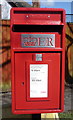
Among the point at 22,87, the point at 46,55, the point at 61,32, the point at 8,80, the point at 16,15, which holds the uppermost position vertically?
the point at 16,15

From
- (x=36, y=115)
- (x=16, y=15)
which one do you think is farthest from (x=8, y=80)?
(x=16, y=15)

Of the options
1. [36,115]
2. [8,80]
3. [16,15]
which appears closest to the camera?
[16,15]

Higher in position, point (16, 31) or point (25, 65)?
point (16, 31)

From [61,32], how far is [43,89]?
31.6 inches

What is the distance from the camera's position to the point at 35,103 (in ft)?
10.8

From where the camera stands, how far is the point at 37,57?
126 inches

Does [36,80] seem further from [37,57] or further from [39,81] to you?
[37,57]

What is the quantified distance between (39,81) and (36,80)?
0.04 m

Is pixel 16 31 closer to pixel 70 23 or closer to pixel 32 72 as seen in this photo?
pixel 32 72

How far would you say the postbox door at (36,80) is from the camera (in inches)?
126

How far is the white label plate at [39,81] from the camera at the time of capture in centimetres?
322

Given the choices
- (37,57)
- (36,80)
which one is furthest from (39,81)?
(37,57)

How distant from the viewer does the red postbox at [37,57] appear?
317cm

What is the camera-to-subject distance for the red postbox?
3.17m
